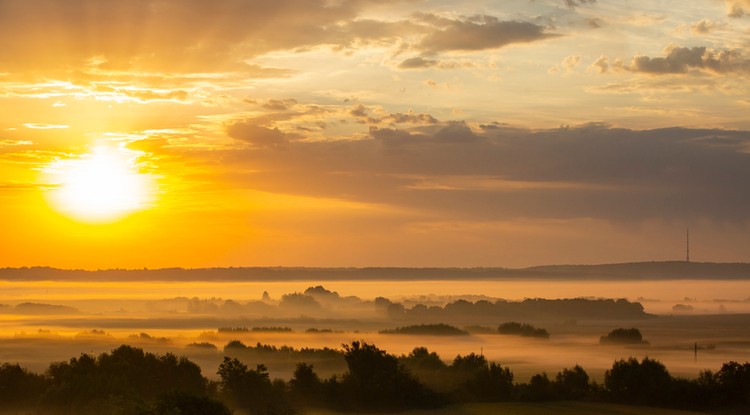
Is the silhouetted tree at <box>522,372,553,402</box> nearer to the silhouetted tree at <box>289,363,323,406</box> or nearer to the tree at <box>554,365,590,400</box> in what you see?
the tree at <box>554,365,590,400</box>

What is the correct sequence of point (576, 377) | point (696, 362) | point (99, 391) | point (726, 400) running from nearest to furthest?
point (99, 391) → point (726, 400) → point (576, 377) → point (696, 362)

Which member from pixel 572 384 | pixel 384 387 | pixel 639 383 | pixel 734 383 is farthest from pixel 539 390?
pixel 734 383

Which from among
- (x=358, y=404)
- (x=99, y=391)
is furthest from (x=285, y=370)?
(x=99, y=391)

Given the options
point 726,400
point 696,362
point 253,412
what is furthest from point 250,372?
point 696,362

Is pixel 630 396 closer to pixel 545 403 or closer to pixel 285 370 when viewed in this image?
pixel 545 403

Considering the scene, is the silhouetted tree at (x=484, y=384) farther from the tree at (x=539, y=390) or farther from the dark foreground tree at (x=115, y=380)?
the dark foreground tree at (x=115, y=380)

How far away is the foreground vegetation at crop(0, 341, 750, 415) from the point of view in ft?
290

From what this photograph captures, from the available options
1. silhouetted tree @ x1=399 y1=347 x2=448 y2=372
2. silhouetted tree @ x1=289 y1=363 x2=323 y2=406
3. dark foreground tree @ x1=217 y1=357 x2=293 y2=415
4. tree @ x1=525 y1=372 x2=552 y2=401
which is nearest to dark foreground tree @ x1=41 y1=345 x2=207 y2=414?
dark foreground tree @ x1=217 y1=357 x2=293 y2=415

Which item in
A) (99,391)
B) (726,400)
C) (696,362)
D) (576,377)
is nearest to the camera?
(99,391)

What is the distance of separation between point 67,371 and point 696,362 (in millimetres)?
99966

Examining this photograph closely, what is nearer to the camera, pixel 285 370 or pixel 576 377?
pixel 576 377

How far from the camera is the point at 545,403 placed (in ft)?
304

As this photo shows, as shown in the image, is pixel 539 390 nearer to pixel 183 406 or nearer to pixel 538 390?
pixel 538 390

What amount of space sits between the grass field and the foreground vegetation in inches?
→ 3.7
